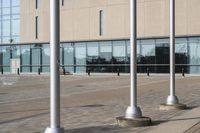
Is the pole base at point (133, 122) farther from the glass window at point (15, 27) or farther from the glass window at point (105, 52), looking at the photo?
the glass window at point (15, 27)

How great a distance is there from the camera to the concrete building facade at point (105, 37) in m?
49.0

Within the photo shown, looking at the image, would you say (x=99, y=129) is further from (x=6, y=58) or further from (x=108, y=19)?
(x=6, y=58)

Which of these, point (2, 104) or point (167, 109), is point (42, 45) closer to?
point (2, 104)

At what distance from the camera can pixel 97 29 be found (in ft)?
182

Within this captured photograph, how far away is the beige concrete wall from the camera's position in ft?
160

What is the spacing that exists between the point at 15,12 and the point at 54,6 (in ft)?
187

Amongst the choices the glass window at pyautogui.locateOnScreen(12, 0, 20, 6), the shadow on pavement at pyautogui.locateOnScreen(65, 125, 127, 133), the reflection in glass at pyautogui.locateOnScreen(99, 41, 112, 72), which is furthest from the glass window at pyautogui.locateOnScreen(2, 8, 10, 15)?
the shadow on pavement at pyautogui.locateOnScreen(65, 125, 127, 133)

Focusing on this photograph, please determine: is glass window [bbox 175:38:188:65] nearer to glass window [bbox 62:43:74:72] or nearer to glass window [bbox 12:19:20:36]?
glass window [bbox 62:43:74:72]

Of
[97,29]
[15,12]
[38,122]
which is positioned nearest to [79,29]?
[97,29]

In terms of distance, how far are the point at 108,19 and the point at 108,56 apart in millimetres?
4325

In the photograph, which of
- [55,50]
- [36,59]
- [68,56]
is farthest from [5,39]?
[55,50]

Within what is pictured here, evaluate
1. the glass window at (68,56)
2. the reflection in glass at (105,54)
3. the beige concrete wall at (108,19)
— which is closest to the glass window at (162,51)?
the beige concrete wall at (108,19)

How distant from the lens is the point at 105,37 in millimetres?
54719

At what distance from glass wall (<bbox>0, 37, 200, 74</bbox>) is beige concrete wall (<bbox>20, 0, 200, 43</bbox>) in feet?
2.95
